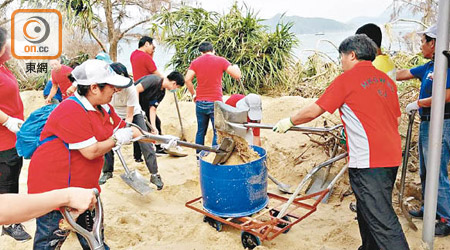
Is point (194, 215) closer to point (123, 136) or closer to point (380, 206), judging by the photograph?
point (123, 136)

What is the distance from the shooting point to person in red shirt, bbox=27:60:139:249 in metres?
2.23

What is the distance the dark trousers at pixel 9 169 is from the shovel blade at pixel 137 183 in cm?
126

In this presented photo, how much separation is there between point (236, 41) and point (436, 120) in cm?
658

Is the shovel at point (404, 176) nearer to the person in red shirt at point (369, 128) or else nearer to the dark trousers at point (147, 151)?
the person in red shirt at point (369, 128)

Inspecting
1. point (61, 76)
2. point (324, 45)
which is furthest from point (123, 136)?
point (324, 45)

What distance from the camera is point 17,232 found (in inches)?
137

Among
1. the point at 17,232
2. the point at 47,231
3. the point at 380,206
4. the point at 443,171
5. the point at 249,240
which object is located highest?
the point at 443,171

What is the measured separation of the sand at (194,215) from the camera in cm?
332

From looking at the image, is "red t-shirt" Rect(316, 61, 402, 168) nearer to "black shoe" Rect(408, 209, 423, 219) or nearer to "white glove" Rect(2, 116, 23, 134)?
"black shoe" Rect(408, 209, 423, 219)

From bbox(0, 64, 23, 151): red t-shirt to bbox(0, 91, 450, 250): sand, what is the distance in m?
0.94

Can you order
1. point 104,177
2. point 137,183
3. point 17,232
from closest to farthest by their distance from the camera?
1. point 17,232
2. point 137,183
3. point 104,177

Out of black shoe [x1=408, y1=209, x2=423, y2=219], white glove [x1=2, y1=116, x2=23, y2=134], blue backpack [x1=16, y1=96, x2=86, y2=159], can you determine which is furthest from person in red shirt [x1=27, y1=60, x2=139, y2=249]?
black shoe [x1=408, y1=209, x2=423, y2=219]

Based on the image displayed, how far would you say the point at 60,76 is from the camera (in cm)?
555

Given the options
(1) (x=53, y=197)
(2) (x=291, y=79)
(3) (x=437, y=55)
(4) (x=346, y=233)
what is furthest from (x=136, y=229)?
(2) (x=291, y=79)
